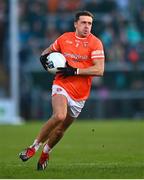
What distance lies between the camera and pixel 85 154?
15070 millimetres

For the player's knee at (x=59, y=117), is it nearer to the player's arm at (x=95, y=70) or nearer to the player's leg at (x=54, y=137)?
the player's leg at (x=54, y=137)

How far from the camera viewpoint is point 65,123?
12.2 m

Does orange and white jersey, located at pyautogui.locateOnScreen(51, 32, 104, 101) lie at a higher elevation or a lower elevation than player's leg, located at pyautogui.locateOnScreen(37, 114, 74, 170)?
higher

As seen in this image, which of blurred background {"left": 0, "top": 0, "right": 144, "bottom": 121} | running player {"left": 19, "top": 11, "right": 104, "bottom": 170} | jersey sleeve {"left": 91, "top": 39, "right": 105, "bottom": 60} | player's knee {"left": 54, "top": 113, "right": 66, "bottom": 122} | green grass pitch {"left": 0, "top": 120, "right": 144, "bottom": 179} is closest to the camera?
green grass pitch {"left": 0, "top": 120, "right": 144, "bottom": 179}

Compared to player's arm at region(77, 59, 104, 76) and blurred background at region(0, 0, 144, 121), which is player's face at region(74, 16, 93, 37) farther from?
blurred background at region(0, 0, 144, 121)

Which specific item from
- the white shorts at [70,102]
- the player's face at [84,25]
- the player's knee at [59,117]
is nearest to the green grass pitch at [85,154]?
the player's knee at [59,117]

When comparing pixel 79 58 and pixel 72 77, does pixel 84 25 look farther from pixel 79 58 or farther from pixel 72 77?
pixel 72 77

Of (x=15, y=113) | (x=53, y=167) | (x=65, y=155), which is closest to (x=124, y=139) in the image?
(x=65, y=155)

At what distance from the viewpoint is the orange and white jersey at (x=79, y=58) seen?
476 inches

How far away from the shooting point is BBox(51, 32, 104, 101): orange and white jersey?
1209cm

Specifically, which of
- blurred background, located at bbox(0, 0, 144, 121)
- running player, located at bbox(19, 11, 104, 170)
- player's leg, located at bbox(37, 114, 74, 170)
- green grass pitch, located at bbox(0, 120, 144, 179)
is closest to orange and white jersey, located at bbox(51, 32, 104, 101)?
running player, located at bbox(19, 11, 104, 170)

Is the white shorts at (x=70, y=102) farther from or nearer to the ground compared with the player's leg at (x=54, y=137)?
farther from the ground

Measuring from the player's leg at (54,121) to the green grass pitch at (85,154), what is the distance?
26 cm

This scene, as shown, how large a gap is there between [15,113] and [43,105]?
1089mm
